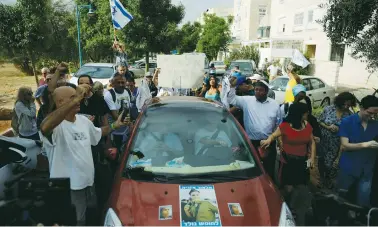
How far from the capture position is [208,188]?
2869 mm

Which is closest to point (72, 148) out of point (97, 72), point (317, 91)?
point (317, 91)

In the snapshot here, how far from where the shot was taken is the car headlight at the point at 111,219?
2.55m

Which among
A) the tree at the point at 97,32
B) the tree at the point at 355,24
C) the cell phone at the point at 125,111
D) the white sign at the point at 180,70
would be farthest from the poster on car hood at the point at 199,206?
the tree at the point at 97,32

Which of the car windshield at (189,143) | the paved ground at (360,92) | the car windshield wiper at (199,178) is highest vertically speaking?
the car windshield at (189,143)

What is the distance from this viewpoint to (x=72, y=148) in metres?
2.96

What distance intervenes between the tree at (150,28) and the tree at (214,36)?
1979 cm

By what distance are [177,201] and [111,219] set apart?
553 mm

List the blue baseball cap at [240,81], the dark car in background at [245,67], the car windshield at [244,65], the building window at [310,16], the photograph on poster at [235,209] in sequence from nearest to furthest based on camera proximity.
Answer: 1. the photograph on poster at [235,209]
2. the blue baseball cap at [240,81]
3. the dark car in background at [245,67]
4. the car windshield at [244,65]
5. the building window at [310,16]

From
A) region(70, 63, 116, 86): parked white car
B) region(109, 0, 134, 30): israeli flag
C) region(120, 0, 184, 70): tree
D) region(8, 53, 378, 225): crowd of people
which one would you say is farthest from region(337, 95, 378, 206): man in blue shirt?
region(120, 0, 184, 70): tree

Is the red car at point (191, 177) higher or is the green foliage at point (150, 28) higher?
the green foliage at point (150, 28)

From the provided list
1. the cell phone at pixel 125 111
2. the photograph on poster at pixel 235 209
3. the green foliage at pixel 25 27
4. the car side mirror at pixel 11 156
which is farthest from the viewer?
the green foliage at pixel 25 27

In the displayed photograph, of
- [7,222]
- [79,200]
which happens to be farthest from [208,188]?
[7,222]

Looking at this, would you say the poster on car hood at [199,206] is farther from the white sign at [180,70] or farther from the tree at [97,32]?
the tree at [97,32]

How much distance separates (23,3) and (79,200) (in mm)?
12596
